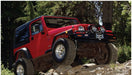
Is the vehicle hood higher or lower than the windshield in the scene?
lower

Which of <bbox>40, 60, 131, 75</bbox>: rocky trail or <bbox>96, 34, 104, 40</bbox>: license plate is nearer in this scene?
<bbox>40, 60, 131, 75</bbox>: rocky trail

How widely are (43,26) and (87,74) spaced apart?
97.9 inches

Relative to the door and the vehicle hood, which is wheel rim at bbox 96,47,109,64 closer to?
the vehicle hood

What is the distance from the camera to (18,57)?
1035cm

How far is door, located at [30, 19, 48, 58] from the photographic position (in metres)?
8.34

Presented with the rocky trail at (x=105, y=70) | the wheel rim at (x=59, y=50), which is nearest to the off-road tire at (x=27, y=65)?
the rocky trail at (x=105, y=70)

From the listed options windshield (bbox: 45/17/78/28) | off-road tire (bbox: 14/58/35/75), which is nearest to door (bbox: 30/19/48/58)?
windshield (bbox: 45/17/78/28)

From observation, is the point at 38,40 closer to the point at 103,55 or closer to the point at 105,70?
the point at 103,55

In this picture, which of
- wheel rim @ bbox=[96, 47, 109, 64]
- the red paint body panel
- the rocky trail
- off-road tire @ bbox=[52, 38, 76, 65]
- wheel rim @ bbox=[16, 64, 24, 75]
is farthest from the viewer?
wheel rim @ bbox=[16, 64, 24, 75]

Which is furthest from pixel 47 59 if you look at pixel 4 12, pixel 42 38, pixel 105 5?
pixel 4 12

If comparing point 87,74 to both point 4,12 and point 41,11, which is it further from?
point 4,12

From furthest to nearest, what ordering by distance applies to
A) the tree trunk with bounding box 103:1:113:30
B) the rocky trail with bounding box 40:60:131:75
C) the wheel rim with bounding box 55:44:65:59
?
the tree trunk with bounding box 103:1:113:30, the wheel rim with bounding box 55:44:65:59, the rocky trail with bounding box 40:60:131:75

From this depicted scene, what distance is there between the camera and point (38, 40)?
869cm

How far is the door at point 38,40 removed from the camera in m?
8.34
